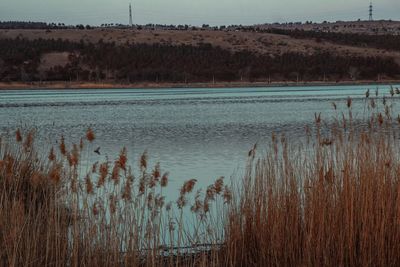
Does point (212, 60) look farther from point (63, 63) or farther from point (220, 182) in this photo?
point (220, 182)

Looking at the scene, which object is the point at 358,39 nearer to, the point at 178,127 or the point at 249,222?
the point at 178,127

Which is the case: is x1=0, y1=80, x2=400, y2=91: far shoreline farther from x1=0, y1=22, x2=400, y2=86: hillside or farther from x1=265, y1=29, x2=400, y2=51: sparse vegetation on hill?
x1=265, y1=29, x2=400, y2=51: sparse vegetation on hill

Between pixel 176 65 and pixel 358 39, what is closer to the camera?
pixel 176 65

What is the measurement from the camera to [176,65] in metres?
59.2

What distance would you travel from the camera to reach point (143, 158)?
515 cm

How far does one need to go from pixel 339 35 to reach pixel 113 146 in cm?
6824

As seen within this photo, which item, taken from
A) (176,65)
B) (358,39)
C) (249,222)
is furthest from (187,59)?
(249,222)

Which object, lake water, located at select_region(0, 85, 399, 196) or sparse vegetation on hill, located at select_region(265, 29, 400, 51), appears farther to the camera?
sparse vegetation on hill, located at select_region(265, 29, 400, 51)

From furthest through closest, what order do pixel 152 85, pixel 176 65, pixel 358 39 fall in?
pixel 358 39, pixel 176 65, pixel 152 85

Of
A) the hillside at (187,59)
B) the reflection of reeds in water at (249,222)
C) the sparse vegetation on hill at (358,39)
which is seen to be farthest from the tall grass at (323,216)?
the sparse vegetation on hill at (358,39)

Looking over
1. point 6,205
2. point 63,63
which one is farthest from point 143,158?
point 63,63

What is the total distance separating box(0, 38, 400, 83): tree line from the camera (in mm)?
55812

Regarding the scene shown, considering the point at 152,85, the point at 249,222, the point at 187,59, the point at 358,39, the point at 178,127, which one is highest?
the point at 249,222

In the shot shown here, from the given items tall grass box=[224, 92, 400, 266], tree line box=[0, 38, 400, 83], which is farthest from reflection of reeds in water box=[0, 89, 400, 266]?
tree line box=[0, 38, 400, 83]
